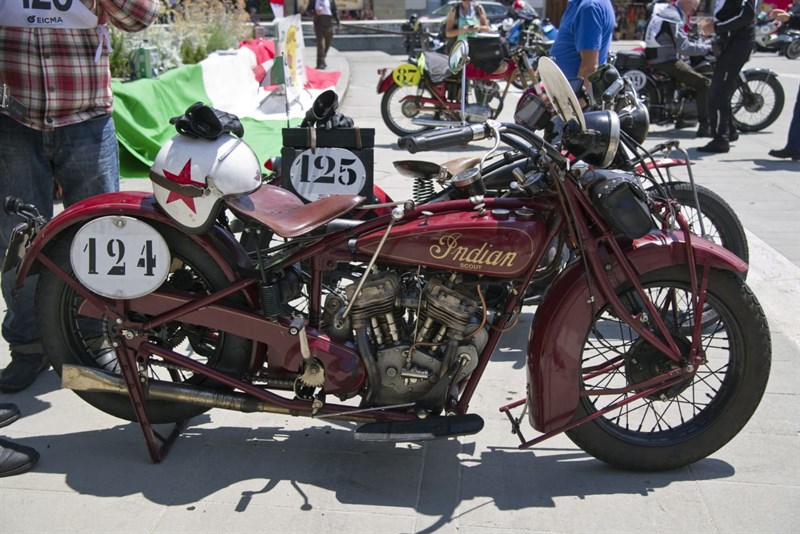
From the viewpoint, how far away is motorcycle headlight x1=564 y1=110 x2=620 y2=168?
2869 millimetres

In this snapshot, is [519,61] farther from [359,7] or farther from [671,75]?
[359,7]

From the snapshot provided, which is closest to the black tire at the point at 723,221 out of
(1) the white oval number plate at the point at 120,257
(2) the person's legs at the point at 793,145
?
(1) the white oval number plate at the point at 120,257

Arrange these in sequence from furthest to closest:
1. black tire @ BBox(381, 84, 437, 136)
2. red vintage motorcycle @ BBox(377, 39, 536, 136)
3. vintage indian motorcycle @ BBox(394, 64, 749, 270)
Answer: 1. black tire @ BBox(381, 84, 437, 136)
2. red vintage motorcycle @ BBox(377, 39, 536, 136)
3. vintage indian motorcycle @ BBox(394, 64, 749, 270)

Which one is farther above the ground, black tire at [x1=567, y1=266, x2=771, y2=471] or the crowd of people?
the crowd of people

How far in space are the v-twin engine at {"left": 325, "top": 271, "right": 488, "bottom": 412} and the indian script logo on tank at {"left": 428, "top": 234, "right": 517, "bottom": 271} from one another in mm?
112

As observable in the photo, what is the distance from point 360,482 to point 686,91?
8.81 metres

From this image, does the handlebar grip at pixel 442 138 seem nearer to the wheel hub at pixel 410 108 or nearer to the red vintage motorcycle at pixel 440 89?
the red vintage motorcycle at pixel 440 89

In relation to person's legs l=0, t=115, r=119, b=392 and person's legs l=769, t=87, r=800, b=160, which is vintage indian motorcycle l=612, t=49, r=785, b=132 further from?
person's legs l=0, t=115, r=119, b=392

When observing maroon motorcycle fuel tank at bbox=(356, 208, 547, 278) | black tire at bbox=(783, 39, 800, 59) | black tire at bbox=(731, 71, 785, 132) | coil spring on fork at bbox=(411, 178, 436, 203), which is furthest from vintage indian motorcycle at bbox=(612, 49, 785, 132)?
black tire at bbox=(783, 39, 800, 59)

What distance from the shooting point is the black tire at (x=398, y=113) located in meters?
10.2

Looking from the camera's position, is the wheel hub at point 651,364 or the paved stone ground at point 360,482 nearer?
the paved stone ground at point 360,482

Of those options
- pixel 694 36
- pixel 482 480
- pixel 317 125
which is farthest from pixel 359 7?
pixel 482 480

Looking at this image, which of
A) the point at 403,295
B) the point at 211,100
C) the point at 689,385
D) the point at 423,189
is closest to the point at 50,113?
the point at 423,189

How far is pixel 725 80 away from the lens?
29.5 ft
